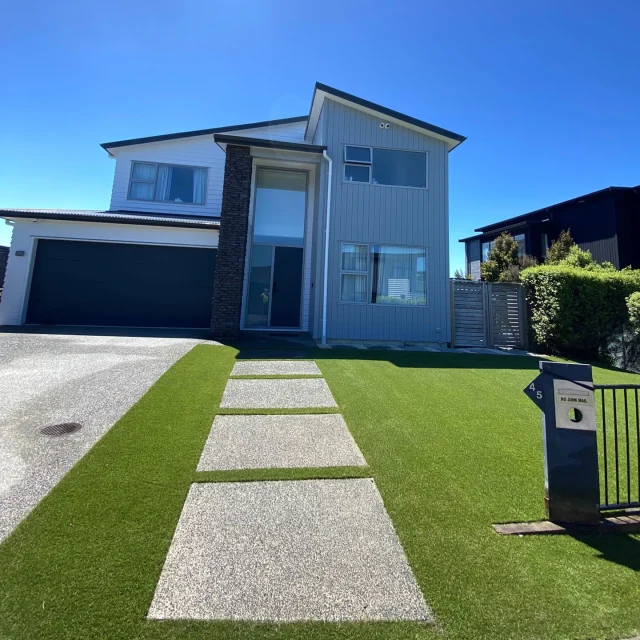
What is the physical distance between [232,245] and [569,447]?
8491 mm

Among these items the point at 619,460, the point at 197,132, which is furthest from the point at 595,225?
the point at 197,132

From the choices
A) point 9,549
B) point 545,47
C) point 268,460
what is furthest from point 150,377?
point 545,47

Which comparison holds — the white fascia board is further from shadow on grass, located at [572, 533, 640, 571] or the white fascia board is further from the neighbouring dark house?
the neighbouring dark house

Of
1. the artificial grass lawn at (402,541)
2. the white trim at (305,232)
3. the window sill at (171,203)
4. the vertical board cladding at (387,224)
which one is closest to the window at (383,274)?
the vertical board cladding at (387,224)

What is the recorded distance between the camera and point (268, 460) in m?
2.99

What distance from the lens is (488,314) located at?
9922 millimetres

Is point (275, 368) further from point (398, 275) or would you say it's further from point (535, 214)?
point (535, 214)

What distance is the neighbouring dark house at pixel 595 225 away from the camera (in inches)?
614

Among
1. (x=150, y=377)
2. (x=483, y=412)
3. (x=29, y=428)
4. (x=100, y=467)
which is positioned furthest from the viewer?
(x=150, y=377)

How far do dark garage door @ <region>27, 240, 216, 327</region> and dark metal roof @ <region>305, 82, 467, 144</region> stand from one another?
19.7 feet

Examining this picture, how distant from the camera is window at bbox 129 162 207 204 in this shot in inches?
537

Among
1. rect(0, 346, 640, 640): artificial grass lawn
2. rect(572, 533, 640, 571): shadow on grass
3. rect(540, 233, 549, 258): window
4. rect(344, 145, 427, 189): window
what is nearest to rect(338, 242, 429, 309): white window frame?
rect(344, 145, 427, 189): window

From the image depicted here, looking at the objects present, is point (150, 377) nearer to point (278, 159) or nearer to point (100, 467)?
point (100, 467)

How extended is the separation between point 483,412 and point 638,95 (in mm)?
11576
